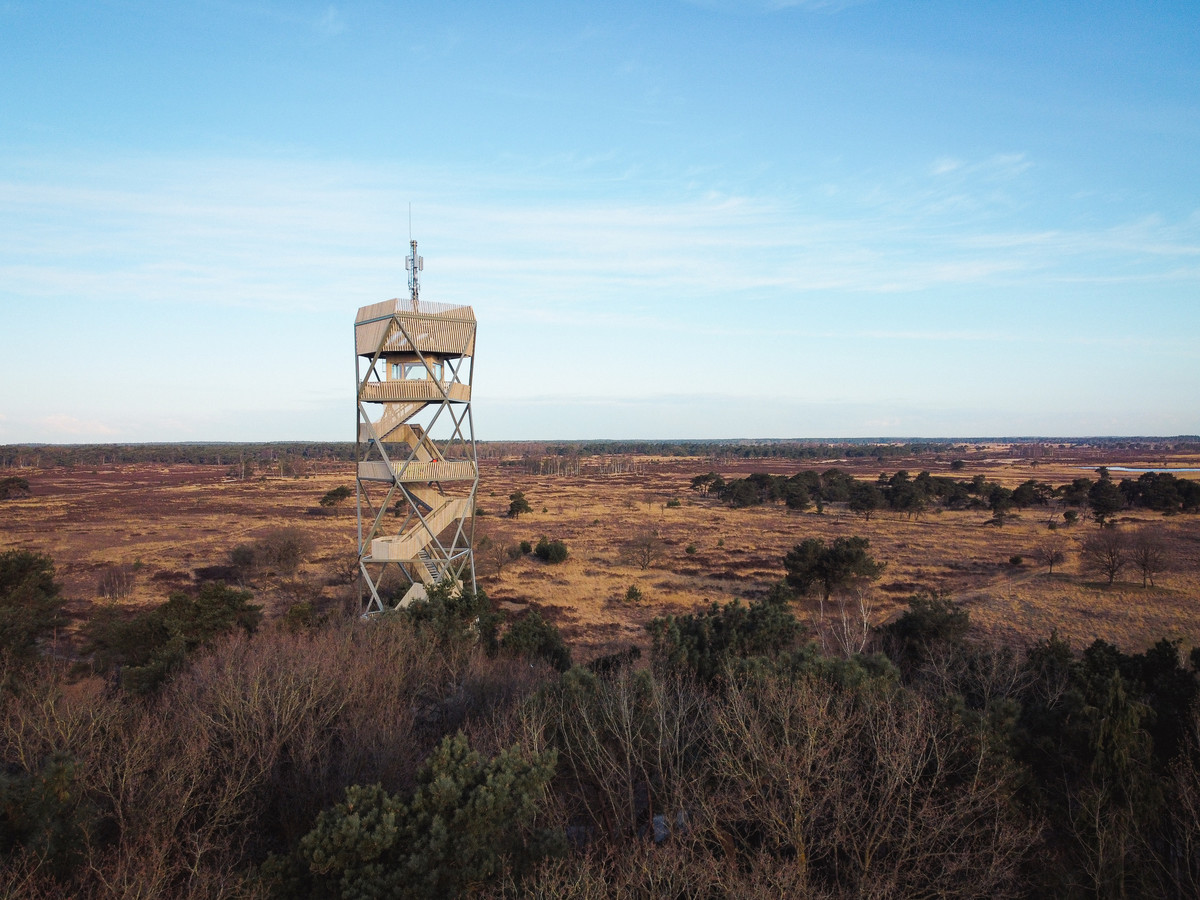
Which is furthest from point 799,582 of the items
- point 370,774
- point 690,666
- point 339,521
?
point 339,521

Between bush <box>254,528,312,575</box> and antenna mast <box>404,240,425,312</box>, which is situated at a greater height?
antenna mast <box>404,240,425,312</box>

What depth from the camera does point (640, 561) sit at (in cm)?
A: 4025

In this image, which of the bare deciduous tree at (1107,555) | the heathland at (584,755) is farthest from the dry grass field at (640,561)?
the heathland at (584,755)

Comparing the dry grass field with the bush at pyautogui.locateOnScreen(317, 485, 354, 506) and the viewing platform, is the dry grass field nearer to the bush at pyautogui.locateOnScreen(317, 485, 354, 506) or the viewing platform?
the bush at pyautogui.locateOnScreen(317, 485, 354, 506)

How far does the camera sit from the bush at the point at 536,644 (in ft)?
57.1

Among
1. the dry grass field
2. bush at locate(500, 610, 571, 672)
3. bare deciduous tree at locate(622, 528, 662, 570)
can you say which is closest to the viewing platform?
bush at locate(500, 610, 571, 672)

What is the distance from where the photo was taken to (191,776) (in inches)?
367

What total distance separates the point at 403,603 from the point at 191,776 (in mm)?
10862

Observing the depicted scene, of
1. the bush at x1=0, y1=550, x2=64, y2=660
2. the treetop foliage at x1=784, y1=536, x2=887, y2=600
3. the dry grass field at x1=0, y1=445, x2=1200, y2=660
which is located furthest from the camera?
the treetop foliage at x1=784, y1=536, x2=887, y2=600

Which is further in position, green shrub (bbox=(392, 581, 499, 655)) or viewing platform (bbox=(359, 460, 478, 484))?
viewing platform (bbox=(359, 460, 478, 484))

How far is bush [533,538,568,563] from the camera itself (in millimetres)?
40625

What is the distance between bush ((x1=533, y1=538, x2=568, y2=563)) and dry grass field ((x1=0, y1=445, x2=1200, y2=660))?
630 millimetres

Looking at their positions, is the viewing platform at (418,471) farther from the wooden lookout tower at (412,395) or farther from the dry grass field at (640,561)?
the dry grass field at (640,561)

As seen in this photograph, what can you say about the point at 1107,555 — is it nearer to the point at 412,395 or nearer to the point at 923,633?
the point at 923,633
